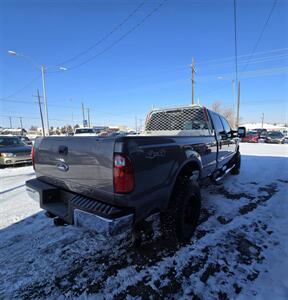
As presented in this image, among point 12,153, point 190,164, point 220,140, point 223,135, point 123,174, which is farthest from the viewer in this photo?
point 12,153

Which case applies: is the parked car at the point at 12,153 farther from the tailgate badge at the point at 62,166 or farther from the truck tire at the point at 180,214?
the truck tire at the point at 180,214

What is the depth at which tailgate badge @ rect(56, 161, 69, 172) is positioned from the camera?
8.11 feet

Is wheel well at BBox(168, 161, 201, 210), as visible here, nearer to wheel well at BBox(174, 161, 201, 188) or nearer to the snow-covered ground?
wheel well at BBox(174, 161, 201, 188)

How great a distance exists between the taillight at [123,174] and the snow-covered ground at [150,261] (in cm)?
107

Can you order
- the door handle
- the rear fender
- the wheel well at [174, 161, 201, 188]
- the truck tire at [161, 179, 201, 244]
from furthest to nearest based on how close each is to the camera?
1. the wheel well at [174, 161, 201, 188]
2. the rear fender
3. the truck tire at [161, 179, 201, 244]
4. the door handle

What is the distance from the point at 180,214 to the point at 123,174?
1213 millimetres

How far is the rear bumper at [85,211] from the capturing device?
6.11 feet

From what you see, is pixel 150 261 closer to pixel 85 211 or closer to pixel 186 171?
pixel 85 211

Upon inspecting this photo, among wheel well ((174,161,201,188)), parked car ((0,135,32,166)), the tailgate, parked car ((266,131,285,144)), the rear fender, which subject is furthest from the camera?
parked car ((266,131,285,144))

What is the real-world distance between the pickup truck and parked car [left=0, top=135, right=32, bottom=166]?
21.6ft

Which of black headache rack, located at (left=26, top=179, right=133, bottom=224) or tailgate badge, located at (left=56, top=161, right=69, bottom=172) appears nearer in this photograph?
black headache rack, located at (left=26, top=179, right=133, bottom=224)

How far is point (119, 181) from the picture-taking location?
195 cm

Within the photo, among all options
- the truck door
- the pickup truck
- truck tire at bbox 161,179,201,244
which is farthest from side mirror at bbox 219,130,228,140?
truck tire at bbox 161,179,201,244

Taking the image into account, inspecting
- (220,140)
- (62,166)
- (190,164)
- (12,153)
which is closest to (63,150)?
(62,166)
